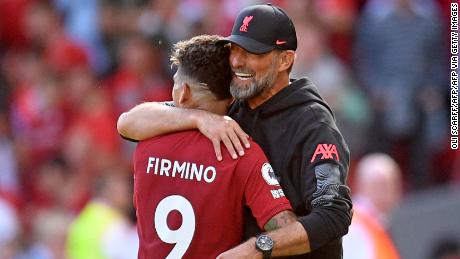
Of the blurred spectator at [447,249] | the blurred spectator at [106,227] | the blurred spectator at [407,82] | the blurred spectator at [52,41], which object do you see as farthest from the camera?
the blurred spectator at [52,41]

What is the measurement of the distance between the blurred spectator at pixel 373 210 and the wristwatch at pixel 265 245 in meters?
2.95

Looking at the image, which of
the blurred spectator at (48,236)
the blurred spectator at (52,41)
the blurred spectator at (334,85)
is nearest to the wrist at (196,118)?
the blurred spectator at (334,85)

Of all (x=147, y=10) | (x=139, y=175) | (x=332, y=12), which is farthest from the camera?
(x=147, y=10)

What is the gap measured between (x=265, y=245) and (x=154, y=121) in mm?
796

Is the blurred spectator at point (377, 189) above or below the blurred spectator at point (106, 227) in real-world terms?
above

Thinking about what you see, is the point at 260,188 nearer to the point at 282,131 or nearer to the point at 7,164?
the point at 282,131

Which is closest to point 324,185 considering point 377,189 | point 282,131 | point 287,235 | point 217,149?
point 287,235

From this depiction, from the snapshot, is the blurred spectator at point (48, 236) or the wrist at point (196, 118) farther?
the blurred spectator at point (48, 236)

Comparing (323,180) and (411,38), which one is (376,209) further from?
(323,180)

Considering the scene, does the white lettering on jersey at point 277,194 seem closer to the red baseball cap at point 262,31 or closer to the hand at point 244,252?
the hand at point 244,252

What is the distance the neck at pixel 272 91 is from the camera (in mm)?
5211

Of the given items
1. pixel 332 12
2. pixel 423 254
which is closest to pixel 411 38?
pixel 332 12

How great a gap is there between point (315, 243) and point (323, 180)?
0.26m

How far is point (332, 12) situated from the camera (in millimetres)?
11398
